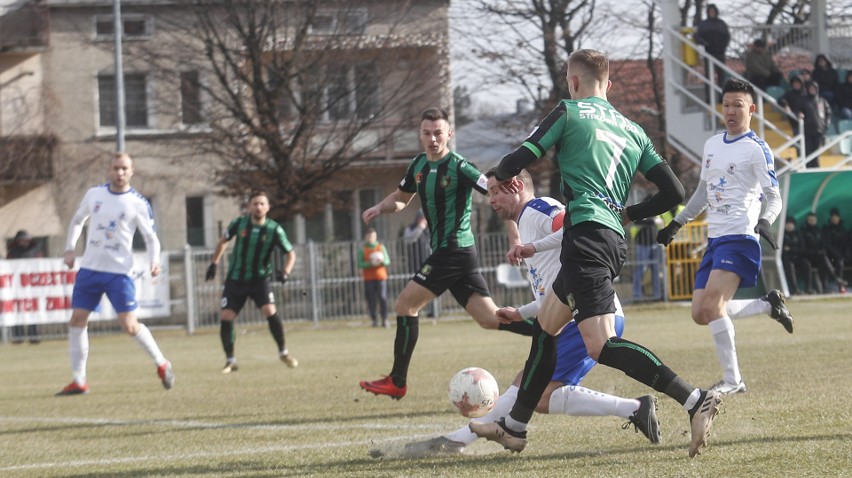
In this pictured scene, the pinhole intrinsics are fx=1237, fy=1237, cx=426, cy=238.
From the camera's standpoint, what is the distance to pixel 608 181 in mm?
5965

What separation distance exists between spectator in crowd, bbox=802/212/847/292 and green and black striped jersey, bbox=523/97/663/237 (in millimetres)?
17963

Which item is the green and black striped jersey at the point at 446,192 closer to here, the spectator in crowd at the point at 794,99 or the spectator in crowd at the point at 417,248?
the spectator in crowd at the point at 794,99

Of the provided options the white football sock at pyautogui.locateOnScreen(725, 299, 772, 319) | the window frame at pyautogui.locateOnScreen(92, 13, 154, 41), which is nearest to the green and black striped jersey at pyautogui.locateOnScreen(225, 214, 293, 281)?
the white football sock at pyautogui.locateOnScreen(725, 299, 772, 319)

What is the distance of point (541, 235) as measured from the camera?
670 cm

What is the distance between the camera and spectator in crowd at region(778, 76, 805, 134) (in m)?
23.0

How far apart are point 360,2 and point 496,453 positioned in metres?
24.7

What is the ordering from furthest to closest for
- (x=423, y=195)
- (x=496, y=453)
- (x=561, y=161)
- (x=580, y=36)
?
(x=580, y=36)
(x=423, y=195)
(x=496, y=453)
(x=561, y=161)

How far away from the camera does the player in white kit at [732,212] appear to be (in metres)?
8.70

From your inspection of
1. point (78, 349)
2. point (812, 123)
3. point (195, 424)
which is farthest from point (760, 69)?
point (195, 424)

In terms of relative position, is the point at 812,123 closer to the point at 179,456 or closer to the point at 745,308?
the point at 745,308

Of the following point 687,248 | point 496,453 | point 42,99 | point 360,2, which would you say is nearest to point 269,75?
point 360,2

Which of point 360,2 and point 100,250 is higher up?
point 360,2

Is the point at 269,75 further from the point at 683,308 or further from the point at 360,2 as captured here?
the point at 683,308

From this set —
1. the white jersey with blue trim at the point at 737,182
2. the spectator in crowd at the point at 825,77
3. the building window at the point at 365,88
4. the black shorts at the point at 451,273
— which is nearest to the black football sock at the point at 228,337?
the black shorts at the point at 451,273
